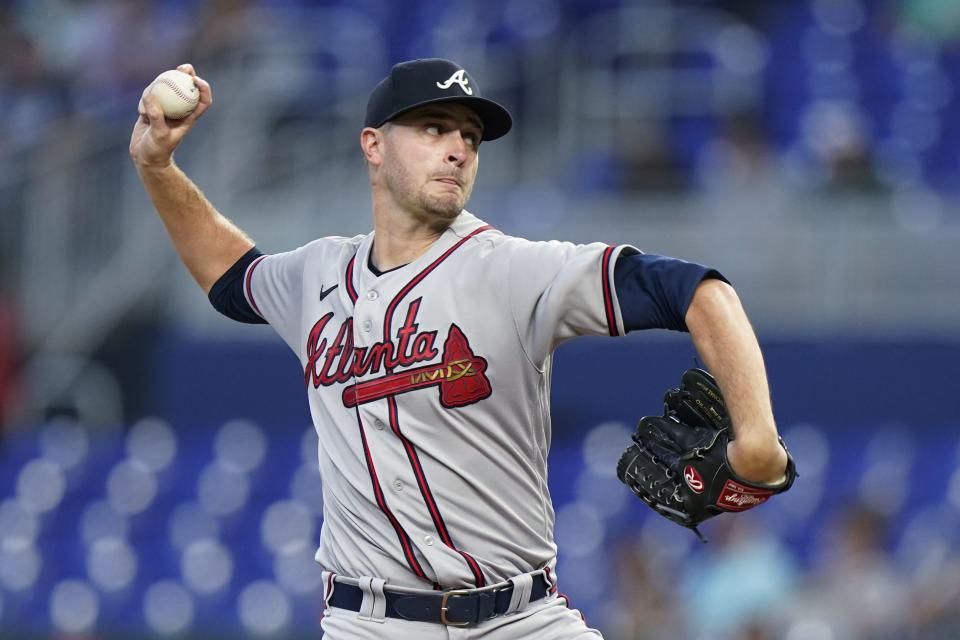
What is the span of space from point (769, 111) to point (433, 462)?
241 inches

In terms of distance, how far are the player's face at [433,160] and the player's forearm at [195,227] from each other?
2.29 feet

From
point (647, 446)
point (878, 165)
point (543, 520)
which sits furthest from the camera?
point (878, 165)

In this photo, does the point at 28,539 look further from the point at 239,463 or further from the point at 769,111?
the point at 769,111

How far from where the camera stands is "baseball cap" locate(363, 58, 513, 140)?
12.2 feet

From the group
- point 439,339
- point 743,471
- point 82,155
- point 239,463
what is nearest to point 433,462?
point 439,339

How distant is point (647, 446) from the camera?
3486 millimetres

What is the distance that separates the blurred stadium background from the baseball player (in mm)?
3197

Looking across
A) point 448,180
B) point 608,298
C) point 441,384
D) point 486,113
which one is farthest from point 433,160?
point 608,298

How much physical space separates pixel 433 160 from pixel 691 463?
962mm

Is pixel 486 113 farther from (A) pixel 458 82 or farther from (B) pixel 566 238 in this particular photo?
(B) pixel 566 238

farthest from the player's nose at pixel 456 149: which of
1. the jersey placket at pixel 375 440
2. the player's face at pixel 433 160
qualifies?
the jersey placket at pixel 375 440

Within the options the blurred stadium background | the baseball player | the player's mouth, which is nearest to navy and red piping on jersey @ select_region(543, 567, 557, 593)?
the baseball player

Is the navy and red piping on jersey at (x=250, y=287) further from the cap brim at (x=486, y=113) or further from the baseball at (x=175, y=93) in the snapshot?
the cap brim at (x=486, y=113)

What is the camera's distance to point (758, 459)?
10.4 ft
